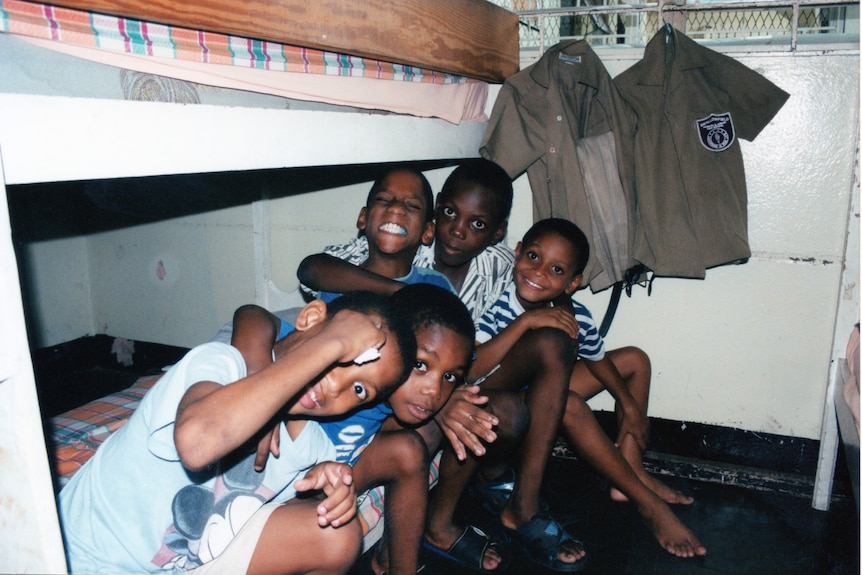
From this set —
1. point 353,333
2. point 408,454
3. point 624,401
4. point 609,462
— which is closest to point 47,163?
point 353,333

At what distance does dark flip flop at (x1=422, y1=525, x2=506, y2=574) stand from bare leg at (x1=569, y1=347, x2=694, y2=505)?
0.59 m

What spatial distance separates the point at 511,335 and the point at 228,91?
3.46 feet

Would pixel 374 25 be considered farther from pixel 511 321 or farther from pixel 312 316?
pixel 511 321

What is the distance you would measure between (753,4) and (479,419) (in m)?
1.71

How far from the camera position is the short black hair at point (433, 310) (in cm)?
152

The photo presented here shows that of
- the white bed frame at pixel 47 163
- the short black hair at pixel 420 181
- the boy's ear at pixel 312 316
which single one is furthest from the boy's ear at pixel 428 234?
the white bed frame at pixel 47 163

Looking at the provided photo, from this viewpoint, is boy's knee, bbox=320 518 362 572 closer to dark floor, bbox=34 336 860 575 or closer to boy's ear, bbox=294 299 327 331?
boy's ear, bbox=294 299 327 331

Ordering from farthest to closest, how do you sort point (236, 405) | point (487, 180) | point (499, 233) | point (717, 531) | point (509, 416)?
1. point (499, 233)
2. point (487, 180)
3. point (717, 531)
4. point (509, 416)
5. point (236, 405)

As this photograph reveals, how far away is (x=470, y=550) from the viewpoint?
5.97ft

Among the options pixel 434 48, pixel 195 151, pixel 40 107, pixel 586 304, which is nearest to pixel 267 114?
pixel 195 151

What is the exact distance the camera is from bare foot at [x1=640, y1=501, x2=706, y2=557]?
190cm

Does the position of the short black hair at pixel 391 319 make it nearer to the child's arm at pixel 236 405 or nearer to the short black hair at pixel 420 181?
the child's arm at pixel 236 405

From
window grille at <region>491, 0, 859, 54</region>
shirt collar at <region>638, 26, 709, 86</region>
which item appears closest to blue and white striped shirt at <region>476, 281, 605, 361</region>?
shirt collar at <region>638, 26, 709, 86</region>

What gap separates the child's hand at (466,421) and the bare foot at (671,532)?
0.76 metres
